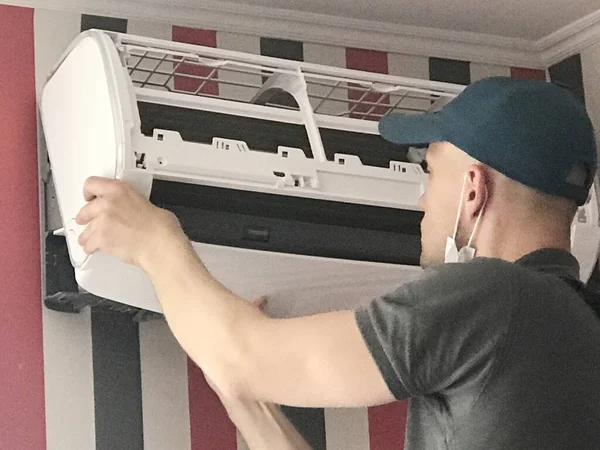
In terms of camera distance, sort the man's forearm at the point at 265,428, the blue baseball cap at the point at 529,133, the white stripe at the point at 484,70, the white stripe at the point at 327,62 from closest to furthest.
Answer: the blue baseball cap at the point at 529,133 < the man's forearm at the point at 265,428 < the white stripe at the point at 327,62 < the white stripe at the point at 484,70

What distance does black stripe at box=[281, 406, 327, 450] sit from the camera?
1.75m

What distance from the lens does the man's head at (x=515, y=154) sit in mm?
1040

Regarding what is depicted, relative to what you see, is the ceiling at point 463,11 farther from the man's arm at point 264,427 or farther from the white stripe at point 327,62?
the man's arm at point 264,427

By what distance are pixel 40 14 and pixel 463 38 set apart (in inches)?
34.2

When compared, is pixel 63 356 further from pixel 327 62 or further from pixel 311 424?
pixel 327 62

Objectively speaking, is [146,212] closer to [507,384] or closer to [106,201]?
[106,201]

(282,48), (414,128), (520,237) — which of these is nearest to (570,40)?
(282,48)

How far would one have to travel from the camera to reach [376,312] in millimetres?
917

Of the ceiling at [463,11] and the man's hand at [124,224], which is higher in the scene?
the ceiling at [463,11]

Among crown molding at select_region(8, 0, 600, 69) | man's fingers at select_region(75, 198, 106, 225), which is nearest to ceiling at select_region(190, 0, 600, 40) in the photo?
crown molding at select_region(8, 0, 600, 69)

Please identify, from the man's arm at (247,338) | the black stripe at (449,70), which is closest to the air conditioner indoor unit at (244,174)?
the man's arm at (247,338)

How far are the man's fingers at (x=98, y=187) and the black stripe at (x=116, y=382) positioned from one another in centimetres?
43

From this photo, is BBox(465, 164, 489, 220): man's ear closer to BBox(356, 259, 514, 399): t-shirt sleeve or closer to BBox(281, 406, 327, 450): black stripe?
BBox(356, 259, 514, 399): t-shirt sleeve

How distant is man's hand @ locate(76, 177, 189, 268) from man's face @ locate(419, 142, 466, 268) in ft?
0.98
